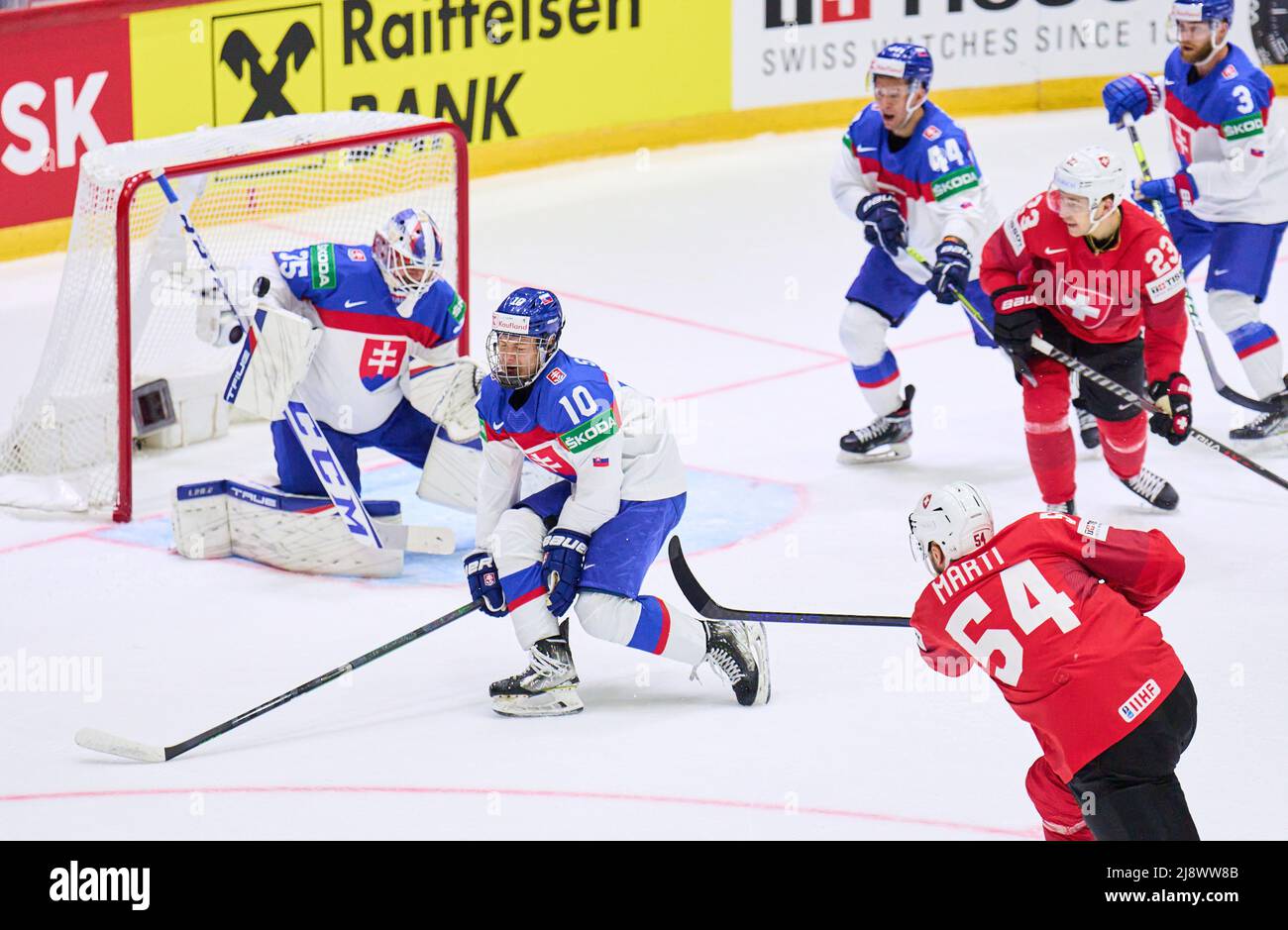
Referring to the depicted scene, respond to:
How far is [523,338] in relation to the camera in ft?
16.4

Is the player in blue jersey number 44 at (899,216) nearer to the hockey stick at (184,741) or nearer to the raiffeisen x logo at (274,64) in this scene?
the hockey stick at (184,741)

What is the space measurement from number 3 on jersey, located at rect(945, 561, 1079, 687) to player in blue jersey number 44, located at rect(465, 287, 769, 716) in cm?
123

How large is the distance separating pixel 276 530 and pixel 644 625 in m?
1.53

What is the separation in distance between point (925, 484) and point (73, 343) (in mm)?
2736

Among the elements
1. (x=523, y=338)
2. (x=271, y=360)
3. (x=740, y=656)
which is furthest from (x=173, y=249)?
(x=740, y=656)

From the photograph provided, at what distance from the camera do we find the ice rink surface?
467cm

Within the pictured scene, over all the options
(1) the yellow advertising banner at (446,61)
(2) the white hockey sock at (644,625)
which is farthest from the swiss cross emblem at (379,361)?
(1) the yellow advertising banner at (446,61)

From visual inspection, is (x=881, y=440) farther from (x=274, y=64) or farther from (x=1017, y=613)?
(x=274, y=64)

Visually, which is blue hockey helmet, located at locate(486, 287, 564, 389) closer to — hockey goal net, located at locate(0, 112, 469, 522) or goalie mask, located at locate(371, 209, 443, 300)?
goalie mask, located at locate(371, 209, 443, 300)

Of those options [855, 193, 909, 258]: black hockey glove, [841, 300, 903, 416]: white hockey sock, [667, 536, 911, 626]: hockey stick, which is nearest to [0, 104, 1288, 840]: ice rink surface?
[841, 300, 903, 416]: white hockey sock

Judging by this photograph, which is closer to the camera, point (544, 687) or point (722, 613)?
point (722, 613)

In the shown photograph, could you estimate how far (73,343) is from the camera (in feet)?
22.1
